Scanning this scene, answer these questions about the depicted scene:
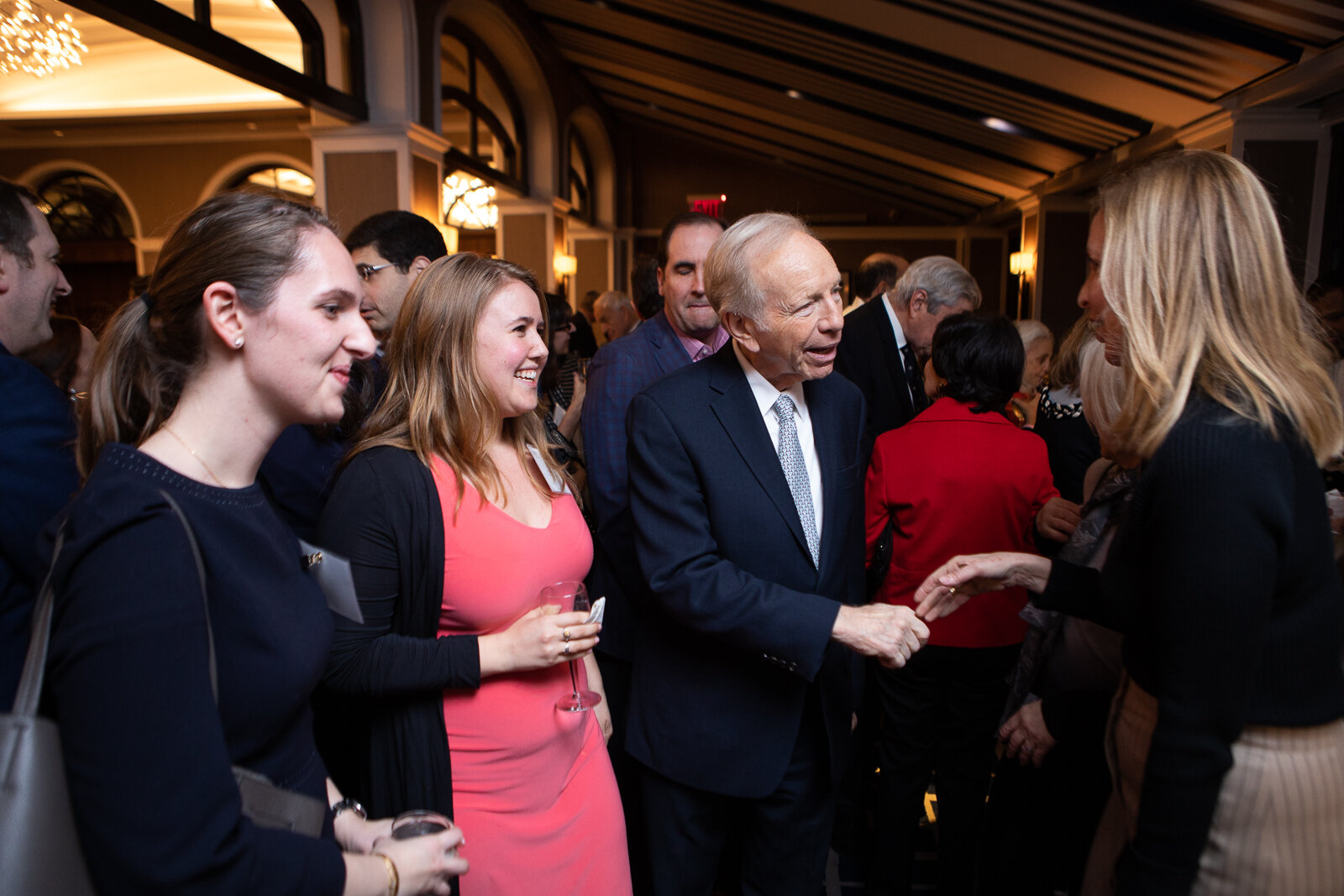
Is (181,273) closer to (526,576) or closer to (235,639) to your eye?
(235,639)

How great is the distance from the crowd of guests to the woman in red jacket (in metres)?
0.02

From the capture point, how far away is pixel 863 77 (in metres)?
8.40

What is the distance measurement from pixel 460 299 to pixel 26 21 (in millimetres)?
7140

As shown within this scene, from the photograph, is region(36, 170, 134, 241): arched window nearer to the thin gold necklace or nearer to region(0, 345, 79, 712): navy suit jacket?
region(0, 345, 79, 712): navy suit jacket

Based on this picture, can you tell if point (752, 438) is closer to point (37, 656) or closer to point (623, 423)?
point (623, 423)

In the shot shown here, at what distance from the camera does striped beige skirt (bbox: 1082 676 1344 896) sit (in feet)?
3.61

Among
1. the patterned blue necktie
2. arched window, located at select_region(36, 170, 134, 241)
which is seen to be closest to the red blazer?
the patterned blue necktie

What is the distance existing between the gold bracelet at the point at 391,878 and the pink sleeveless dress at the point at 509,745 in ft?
1.36

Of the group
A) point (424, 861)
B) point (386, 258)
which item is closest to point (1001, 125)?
point (386, 258)

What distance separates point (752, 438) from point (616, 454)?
2.48ft

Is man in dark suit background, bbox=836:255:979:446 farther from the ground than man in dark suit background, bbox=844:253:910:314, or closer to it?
closer to it

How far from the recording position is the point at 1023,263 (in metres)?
11.3

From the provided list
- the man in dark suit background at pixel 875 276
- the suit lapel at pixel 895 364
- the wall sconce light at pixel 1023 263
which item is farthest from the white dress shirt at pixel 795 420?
the wall sconce light at pixel 1023 263

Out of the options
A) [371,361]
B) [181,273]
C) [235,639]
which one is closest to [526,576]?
[235,639]
